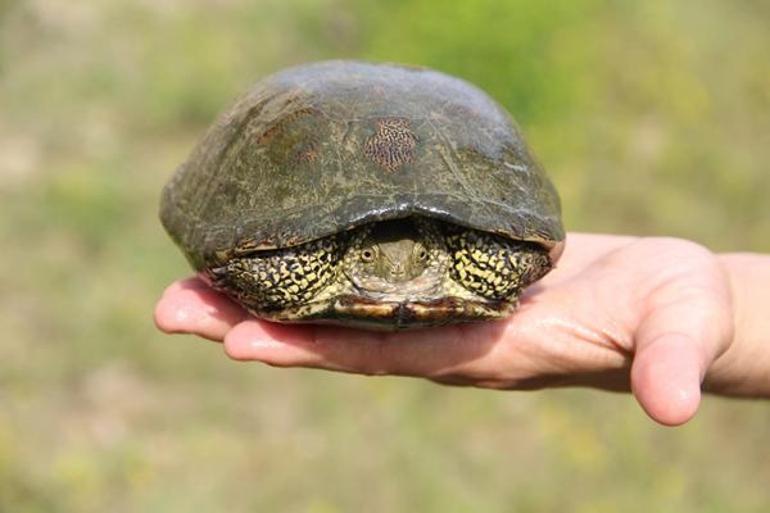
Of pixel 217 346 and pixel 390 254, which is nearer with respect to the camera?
pixel 390 254

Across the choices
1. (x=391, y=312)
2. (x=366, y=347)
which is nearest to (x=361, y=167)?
(x=391, y=312)

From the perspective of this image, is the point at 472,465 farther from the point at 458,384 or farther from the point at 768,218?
the point at 768,218

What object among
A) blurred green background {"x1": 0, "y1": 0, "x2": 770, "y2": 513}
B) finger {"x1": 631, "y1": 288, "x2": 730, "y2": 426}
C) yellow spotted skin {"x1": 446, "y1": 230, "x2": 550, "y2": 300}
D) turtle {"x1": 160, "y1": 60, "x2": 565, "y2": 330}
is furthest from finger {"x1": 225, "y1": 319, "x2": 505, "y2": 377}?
blurred green background {"x1": 0, "y1": 0, "x2": 770, "y2": 513}

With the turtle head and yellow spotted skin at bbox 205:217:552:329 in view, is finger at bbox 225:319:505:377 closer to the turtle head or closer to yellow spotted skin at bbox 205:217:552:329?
yellow spotted skin at bbox 205:217:552:329

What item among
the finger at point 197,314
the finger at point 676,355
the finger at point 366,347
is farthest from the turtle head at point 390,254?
the finger at point 676,355

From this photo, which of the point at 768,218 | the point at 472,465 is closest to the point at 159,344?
the point at 472,465

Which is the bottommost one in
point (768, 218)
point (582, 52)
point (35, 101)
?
point (768, 218)

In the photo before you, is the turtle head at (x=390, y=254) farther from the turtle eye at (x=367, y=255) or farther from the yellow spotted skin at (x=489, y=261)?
the yellow spotted skin at (x=489, y=261)

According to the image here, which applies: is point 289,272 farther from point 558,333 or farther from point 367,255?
point 558,333
